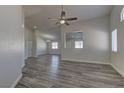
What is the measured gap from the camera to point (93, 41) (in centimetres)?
732

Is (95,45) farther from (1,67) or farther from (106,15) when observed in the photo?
(1,67)

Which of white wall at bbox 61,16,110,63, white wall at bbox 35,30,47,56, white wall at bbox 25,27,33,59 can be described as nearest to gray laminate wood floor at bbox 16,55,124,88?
white wall at bbox 61,16,110,63

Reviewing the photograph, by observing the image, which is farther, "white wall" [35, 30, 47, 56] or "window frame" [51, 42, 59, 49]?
"window frame" [51, 42, 59, 49]

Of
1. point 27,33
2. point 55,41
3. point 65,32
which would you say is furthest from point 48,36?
point 65,32

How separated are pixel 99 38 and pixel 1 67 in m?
6.00

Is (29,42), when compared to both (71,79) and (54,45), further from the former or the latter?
(71,79)

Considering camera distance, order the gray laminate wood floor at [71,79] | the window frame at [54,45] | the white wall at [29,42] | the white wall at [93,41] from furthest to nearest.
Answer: the window frame at [54,45] < the white wall at [29,42] < the white wall at [93,41] < the gray laminate wood floor at [71,79]

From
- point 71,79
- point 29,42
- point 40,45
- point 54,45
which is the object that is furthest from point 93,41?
point 54,45

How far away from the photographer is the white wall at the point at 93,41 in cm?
Result: 682

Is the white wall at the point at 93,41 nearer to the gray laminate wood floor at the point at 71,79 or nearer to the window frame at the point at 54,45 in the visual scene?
the gray laminate wood floor at the point at 71,79

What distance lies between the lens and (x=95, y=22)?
718 cm

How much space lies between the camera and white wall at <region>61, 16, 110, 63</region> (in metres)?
6.82

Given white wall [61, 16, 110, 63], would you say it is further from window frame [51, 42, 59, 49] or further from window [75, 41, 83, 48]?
window frame [51, 42, 59, 49]

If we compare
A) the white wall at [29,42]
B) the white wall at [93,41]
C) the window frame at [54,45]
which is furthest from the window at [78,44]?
the window frame at [54,45]
